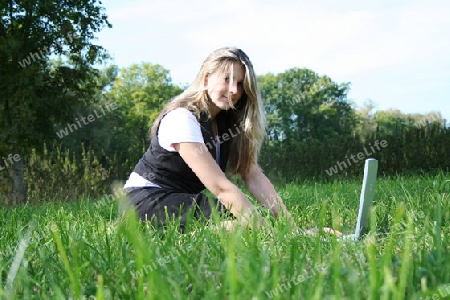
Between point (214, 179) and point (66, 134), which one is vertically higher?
point (66, 134)

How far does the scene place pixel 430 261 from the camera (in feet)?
4.93

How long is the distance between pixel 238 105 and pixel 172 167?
0.75 meters

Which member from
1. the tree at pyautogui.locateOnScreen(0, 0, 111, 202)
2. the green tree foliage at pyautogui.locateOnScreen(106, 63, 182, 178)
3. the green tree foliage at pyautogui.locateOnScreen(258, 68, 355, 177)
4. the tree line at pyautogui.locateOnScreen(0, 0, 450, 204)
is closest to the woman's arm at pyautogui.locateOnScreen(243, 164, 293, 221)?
the tree line at pyautogui.locateOnScreen(0, 0, 450, 204)

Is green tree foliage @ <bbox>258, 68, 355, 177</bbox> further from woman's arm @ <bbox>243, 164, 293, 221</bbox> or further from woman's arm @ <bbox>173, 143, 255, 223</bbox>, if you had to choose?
woman's arm @ <bbox>173, 143, 255, 223</bbox>

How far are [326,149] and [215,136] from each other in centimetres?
903

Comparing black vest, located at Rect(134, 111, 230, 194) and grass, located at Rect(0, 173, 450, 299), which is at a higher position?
black vest, located at Rect(134, 111, 230, 194)

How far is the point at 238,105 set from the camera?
394 cm

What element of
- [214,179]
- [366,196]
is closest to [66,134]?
[214,179]

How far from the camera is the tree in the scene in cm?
1138

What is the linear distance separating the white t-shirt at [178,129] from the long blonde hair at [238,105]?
132mm

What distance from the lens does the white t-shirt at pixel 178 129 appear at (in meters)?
3.30

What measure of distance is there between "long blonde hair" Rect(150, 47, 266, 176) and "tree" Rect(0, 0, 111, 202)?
7.85m

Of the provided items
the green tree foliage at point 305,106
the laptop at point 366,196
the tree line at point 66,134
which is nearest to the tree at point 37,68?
the tree line at point 66,134

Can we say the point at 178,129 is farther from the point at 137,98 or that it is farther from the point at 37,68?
the point at 137,98
